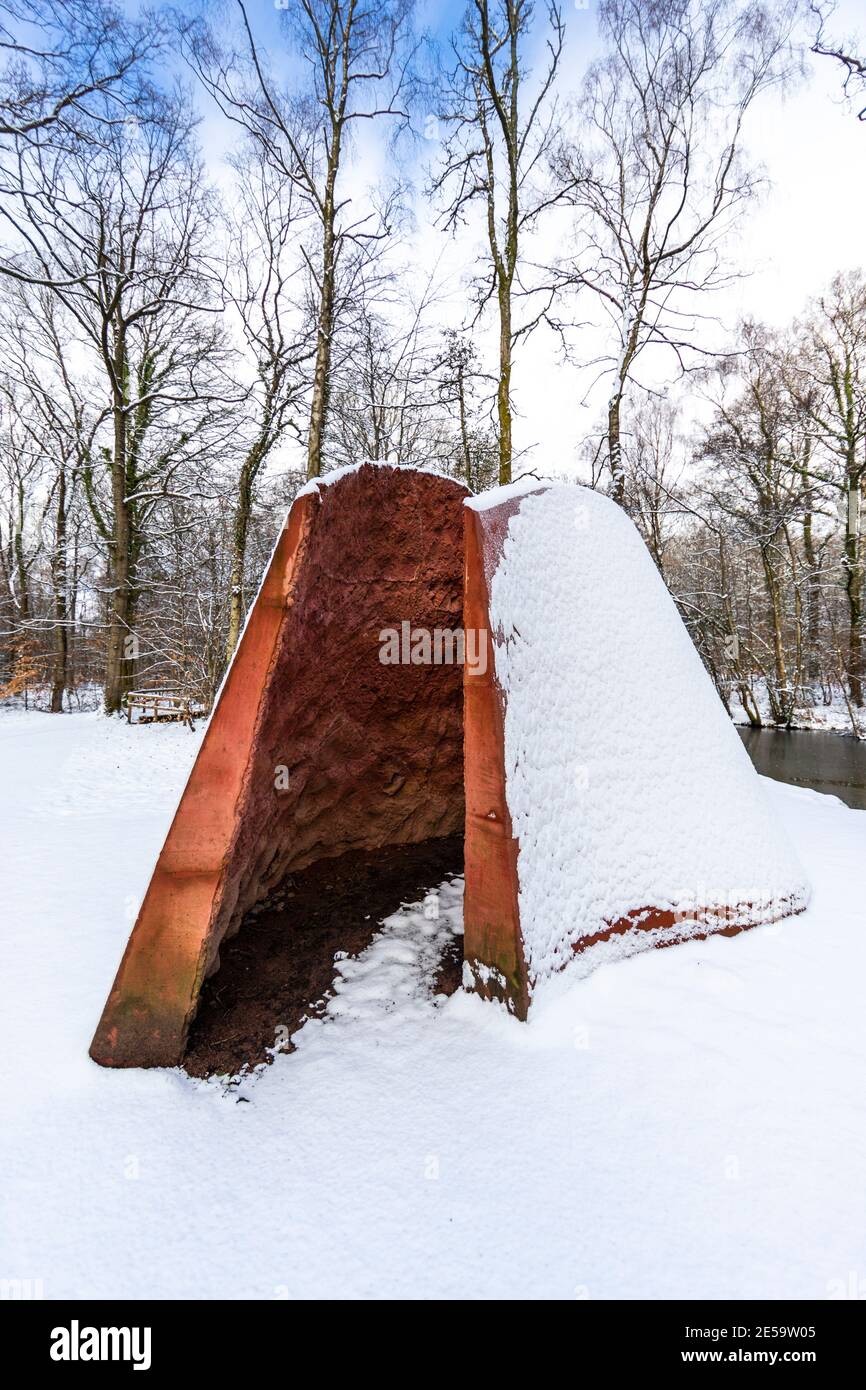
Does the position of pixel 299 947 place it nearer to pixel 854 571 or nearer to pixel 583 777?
pixel 583 777

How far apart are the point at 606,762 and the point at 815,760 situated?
11917mm

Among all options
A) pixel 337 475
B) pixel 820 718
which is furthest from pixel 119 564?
pixel 820 718

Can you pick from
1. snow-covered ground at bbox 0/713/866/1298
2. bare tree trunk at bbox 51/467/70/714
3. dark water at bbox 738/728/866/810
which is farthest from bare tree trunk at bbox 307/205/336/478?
bare tree trunk at bbox 51/467/70/714

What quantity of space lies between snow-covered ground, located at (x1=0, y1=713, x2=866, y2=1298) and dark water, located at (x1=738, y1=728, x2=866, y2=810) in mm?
7923

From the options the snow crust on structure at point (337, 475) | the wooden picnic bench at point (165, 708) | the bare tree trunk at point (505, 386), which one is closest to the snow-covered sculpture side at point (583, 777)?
the snow crust on structure at point (337, 475)

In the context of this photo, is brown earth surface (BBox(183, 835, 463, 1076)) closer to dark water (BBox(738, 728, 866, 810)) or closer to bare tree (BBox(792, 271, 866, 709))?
dark water (BBox(738, 728, 866, 810))

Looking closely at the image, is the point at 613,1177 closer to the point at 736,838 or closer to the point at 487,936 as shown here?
the point at 487,936

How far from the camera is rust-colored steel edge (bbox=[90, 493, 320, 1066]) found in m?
2.16

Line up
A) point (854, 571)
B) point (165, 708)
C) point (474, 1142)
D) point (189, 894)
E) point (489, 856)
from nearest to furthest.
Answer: point (474, 1142) → point (189, 894) → point (489, 856) → point (165, 708) → point (854, 571)

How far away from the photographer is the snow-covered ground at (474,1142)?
4.69ft

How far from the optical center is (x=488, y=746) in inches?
98.3

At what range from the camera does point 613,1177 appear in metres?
1.64

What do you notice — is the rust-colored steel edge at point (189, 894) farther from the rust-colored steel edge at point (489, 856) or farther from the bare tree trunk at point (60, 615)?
the bare tree trunk at point (60, 615)

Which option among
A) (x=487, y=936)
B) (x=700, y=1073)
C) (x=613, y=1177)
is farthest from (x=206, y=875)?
(x=700, y=1073)
